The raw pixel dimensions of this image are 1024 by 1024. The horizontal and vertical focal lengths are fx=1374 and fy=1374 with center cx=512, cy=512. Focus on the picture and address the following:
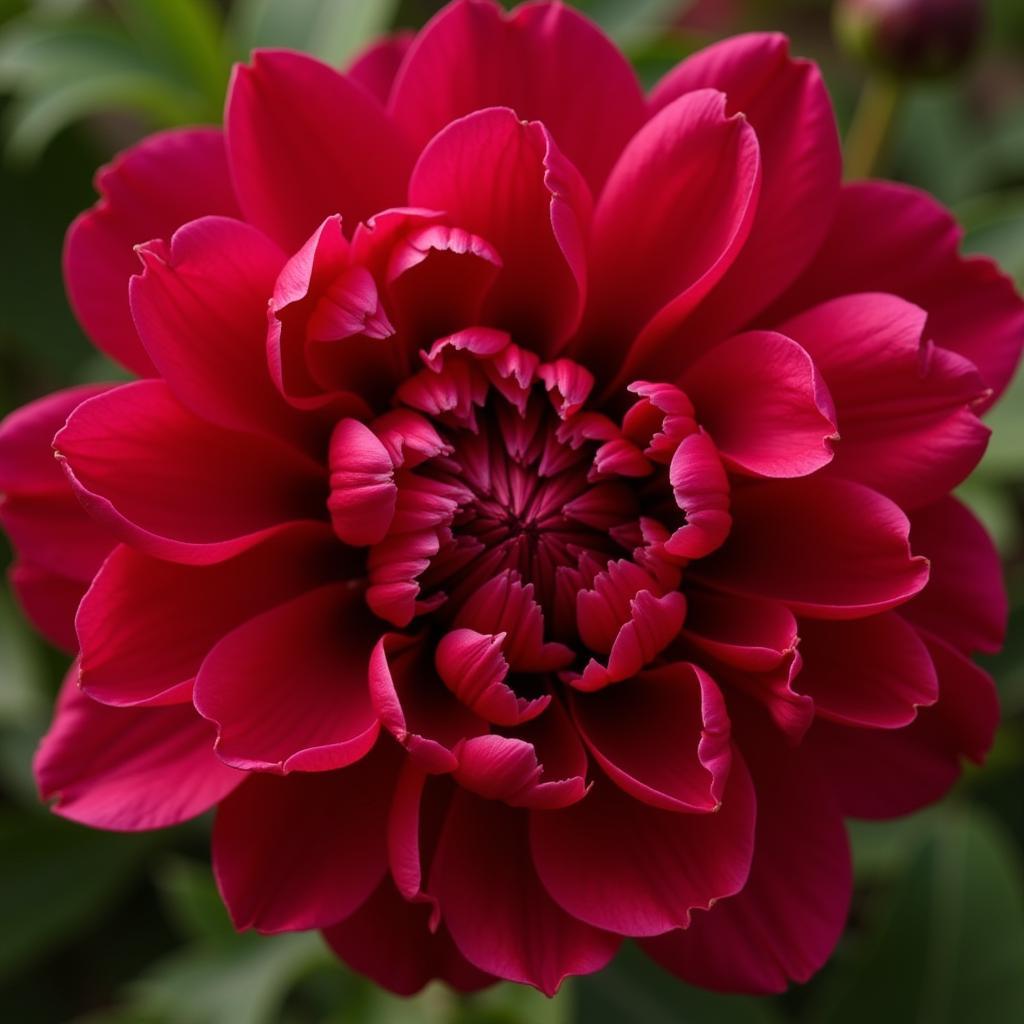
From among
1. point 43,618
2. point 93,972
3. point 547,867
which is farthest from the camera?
point 93,972

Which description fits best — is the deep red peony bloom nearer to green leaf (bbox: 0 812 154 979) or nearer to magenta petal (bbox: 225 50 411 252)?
magenta petal (bbox: 225 50 411 252)

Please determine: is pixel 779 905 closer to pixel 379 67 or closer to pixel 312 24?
pixel 379 67

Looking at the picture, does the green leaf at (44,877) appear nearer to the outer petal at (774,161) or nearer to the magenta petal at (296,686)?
the magenta petal at (296,686)

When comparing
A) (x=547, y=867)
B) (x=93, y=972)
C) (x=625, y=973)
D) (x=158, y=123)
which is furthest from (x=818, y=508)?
(x=93, y=972)

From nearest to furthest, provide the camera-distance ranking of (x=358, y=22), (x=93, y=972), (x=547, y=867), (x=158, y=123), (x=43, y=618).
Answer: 1. (x=547, y=867)
2. (x=43, y=618)
3. (x=358, y=22)
4. (x=158, y=123)
5. (x=93, y=972)

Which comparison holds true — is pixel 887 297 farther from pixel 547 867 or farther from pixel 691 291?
pixel 547 867

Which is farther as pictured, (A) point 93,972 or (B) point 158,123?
(A) point 93,972

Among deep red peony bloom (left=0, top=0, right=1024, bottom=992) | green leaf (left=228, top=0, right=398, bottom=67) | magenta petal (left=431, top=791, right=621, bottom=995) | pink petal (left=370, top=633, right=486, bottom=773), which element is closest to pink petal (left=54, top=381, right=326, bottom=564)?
deep red peony bloom (left=0, top=0, right=1024, bottom=992)
